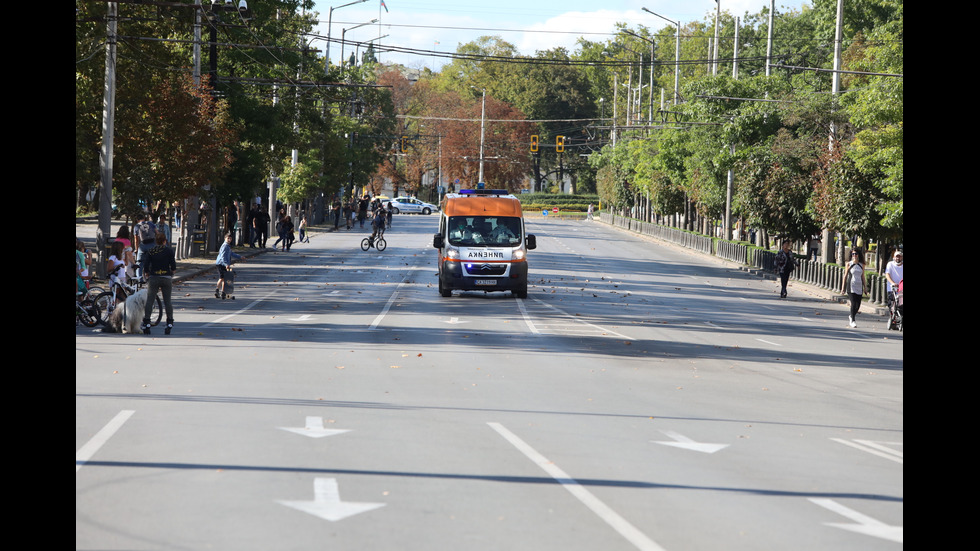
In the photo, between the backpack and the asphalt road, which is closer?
the asphalt road

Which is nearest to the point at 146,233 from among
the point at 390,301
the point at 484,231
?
the point at 390,301

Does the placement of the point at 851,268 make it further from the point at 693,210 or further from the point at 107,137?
the point at 693,210

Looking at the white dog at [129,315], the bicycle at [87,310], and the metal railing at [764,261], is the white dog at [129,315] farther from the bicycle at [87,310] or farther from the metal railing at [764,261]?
the metal railing at [764,261]

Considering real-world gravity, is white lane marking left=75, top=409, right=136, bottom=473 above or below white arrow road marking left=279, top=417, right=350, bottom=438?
above

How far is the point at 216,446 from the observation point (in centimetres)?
1020

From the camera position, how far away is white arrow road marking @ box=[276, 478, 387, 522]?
26.0ft

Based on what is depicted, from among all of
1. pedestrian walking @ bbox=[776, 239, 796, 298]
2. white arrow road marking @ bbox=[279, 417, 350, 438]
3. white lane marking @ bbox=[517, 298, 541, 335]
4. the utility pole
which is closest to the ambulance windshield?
white lane marking @ bbox=[517, 298, 541, 335]

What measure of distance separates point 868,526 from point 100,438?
21.6 feet

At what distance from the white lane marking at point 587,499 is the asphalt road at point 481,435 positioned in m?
0.03

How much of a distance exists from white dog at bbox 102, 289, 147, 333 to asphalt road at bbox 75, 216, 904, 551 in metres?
0.46

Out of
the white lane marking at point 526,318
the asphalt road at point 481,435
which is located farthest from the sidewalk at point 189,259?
the asphalt road at point 481,435

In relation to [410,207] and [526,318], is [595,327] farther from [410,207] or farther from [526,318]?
[410,207]

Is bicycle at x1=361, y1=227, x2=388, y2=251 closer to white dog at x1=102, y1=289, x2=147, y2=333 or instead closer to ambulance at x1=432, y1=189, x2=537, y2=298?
ambulance at x1=432, y1=189, x2=537, y2=298

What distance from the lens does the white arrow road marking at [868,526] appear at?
26.0 feet
